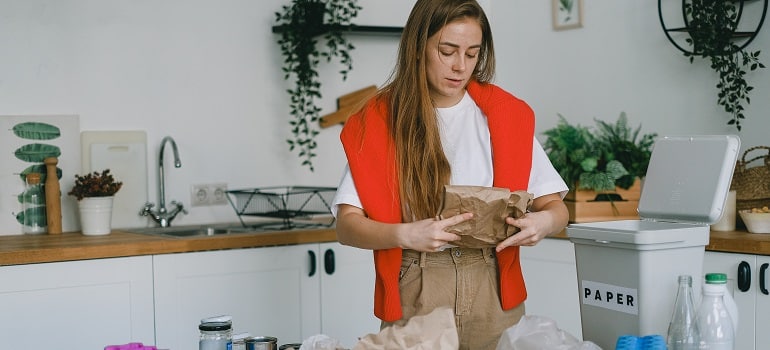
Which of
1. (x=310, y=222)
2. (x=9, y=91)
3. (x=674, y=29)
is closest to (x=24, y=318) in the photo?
(x=9, y=91)

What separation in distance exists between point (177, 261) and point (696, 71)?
6.47ft

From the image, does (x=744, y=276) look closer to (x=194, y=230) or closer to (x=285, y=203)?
(x=285, y=203)

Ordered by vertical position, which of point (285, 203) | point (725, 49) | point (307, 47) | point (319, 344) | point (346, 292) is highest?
point (307, 47)

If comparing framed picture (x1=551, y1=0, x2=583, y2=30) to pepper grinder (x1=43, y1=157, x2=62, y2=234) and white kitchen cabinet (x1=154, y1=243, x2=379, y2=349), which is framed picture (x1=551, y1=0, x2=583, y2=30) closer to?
white kitchen cabinet (x1=154, y1=243, x2=379, y2=349)

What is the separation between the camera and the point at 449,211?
177 centimetres

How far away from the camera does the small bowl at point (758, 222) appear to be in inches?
113

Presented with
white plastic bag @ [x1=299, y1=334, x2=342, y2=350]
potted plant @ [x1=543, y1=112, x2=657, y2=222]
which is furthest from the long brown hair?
potted plant @ [x1=543, y1=112, x2=657, y2=222]

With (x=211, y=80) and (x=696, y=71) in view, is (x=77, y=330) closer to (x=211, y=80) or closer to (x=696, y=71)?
(x=211, y=80)

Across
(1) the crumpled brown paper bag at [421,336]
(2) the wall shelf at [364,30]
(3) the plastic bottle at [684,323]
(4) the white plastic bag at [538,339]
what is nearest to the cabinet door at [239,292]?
(2) the wall shelf at [364,30]

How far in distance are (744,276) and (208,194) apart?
206 cm

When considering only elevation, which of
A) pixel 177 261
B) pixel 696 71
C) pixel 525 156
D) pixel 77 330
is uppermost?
pixel 696 71

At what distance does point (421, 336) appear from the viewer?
1.53 m

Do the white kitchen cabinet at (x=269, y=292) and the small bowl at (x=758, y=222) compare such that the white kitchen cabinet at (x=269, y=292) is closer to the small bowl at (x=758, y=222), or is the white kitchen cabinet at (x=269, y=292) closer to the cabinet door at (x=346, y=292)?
the cabinet door at (x=346, y=292)

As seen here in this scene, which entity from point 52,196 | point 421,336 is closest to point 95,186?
point 52,196
